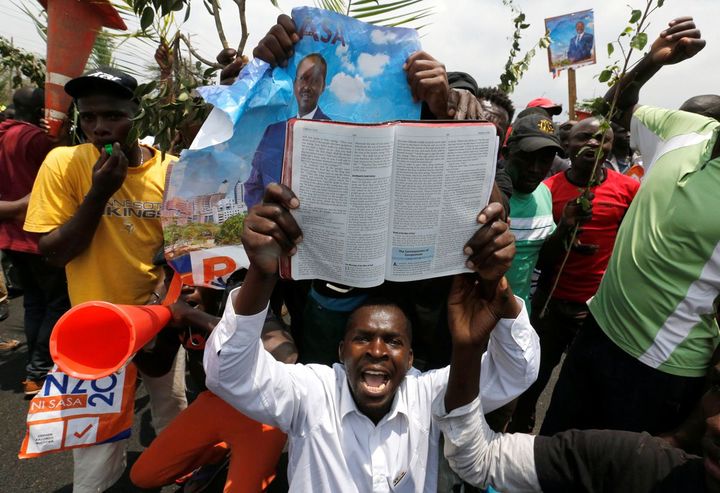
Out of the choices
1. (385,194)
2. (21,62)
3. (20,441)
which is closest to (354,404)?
(385,194)

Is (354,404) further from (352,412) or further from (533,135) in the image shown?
(533,135)

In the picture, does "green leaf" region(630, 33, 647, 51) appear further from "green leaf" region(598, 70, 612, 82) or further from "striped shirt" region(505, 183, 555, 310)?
"striped shirt" region(505, 183, 555, 310)

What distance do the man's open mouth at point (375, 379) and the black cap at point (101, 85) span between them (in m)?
1.47

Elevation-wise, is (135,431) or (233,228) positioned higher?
(233,228)

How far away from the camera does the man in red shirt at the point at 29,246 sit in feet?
9.71

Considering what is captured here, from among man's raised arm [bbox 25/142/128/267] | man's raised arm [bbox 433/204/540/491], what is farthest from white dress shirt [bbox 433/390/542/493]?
man's raised arm [bbox 25/142/128/267]

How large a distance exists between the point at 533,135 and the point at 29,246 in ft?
10.8

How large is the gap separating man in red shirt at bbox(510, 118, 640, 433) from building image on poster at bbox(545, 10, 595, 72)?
177 centimetres

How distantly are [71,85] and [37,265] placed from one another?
176cm

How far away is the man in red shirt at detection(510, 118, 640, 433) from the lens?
8.50 feet

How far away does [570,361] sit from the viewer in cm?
204

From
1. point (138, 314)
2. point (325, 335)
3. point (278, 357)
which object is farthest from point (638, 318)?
point (138, 314)

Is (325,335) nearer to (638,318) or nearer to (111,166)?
(111,166)

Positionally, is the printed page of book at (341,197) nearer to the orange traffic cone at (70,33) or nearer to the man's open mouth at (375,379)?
the man's open mouth at (375,379)
